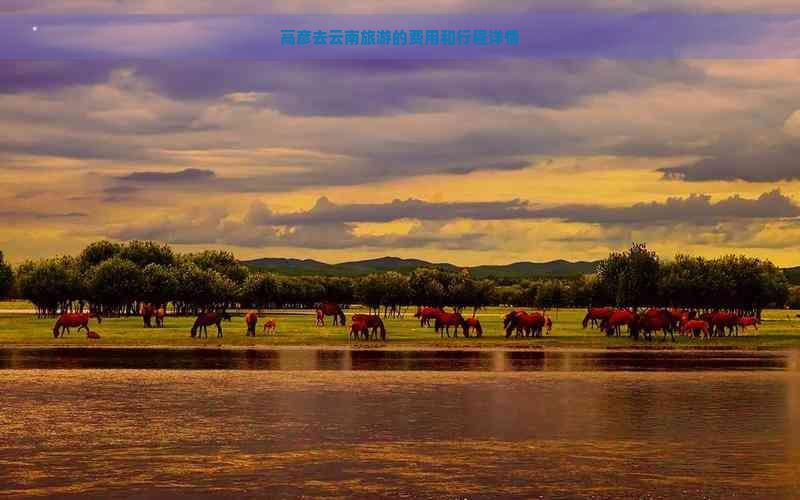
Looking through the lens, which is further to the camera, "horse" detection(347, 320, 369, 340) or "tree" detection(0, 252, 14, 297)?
"tree" detection(0, 252, 14, 297)

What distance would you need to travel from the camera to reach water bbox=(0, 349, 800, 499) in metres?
17.5

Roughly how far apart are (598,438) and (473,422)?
12.5 ft

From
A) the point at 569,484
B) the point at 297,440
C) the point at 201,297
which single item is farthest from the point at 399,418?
the point at 201,297

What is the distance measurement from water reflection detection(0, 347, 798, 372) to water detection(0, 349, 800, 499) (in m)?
2.26

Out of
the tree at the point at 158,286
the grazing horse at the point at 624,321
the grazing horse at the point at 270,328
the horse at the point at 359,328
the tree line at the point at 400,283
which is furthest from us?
the tree at the point at 158,286

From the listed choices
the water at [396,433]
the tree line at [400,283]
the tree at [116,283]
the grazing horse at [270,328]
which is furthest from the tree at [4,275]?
the water at [396,433]

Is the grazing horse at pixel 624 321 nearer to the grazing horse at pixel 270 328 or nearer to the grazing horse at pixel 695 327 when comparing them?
the grazing horse at pixel 695 327

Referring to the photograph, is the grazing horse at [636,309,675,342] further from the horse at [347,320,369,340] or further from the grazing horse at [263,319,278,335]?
the grazing horse at [263,319,278,335]

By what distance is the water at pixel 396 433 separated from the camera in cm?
1745

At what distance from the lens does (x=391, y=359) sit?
160ft

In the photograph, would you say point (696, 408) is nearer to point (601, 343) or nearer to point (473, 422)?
point (473, 422)

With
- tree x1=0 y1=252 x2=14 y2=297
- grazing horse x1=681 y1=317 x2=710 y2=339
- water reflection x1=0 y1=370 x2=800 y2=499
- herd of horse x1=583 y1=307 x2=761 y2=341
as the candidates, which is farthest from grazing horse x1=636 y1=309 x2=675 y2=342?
tree x1=0 y1=252 x2=14 y2=297

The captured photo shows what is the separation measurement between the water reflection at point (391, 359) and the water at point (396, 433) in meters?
2.26

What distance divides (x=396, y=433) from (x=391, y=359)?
25275mm
